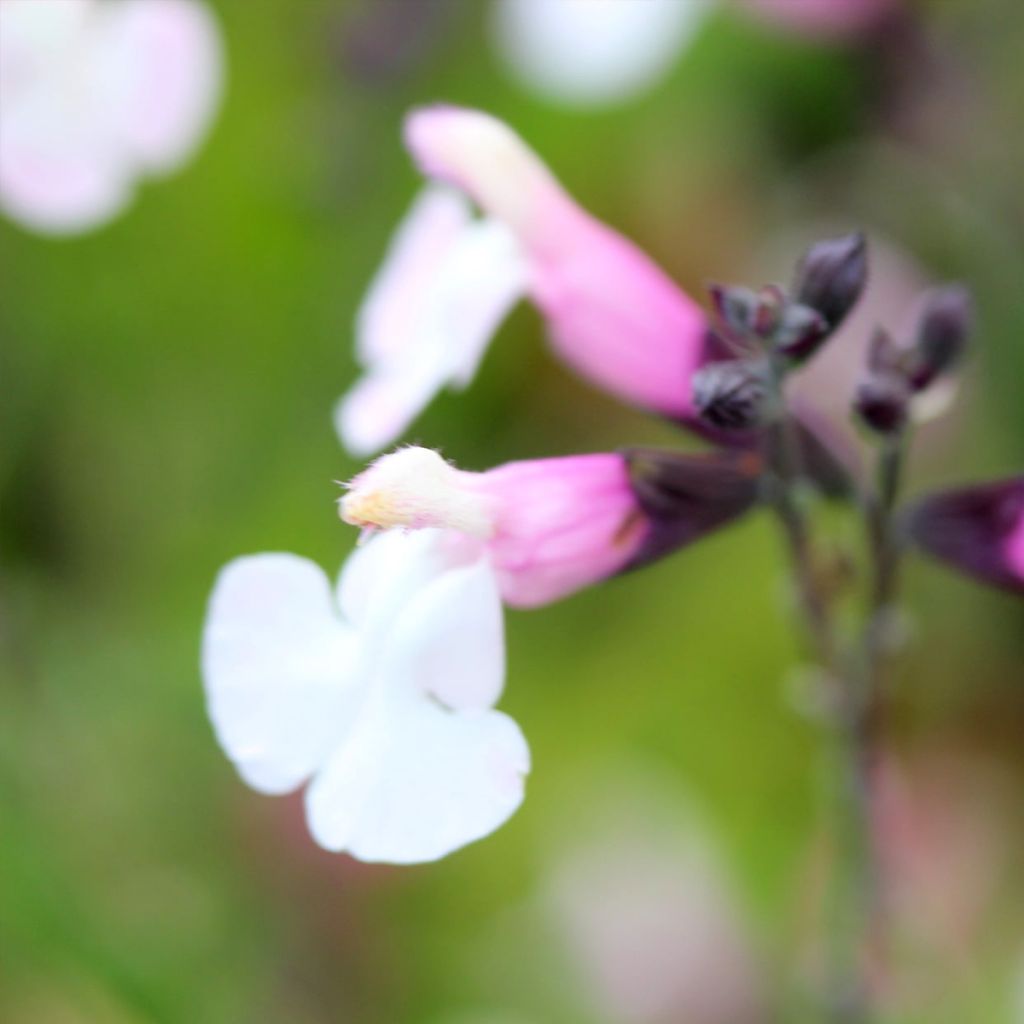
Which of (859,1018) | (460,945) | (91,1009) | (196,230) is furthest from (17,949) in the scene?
(196,230)

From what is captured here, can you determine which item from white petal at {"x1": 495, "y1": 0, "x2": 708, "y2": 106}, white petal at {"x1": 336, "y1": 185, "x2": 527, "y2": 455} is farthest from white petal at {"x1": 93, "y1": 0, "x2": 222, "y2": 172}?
white petal at {"x1": 495, "y1": 0, "x2": 708, "y2": 106}

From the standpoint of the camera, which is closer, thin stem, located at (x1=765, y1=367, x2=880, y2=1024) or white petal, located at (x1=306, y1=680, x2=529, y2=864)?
white petal, located at (x1=306, y1=680, x2=529, y2=864)

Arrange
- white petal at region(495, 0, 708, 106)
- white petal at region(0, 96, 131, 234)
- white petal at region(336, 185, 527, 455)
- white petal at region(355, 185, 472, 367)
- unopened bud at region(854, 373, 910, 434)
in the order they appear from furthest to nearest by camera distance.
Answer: white petal at region(495, 0, 708, 106), white petal at region(0, 96, 131, 234), white petal at region(355, 185, 472, 367), white petal at region(336, 185, 527, 455), unopened bud at region(854, 373, 910, 434)

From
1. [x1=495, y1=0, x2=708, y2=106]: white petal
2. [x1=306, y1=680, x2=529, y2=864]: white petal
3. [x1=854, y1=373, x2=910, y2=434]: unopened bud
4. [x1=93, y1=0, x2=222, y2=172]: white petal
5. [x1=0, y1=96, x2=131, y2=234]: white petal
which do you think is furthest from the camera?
[x1=495, y1=0, x2=708, y2=106]: white petal

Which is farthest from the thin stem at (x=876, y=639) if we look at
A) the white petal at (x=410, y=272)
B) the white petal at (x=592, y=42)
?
the white petal at (x=592, y=42)

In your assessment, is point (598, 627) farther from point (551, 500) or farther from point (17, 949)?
point (551, 500)

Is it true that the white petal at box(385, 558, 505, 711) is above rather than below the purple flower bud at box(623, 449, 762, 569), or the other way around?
below

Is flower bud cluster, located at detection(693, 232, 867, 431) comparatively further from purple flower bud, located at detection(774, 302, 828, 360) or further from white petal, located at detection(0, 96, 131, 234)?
white petal, located at detection(0, 96, 131, 234)
